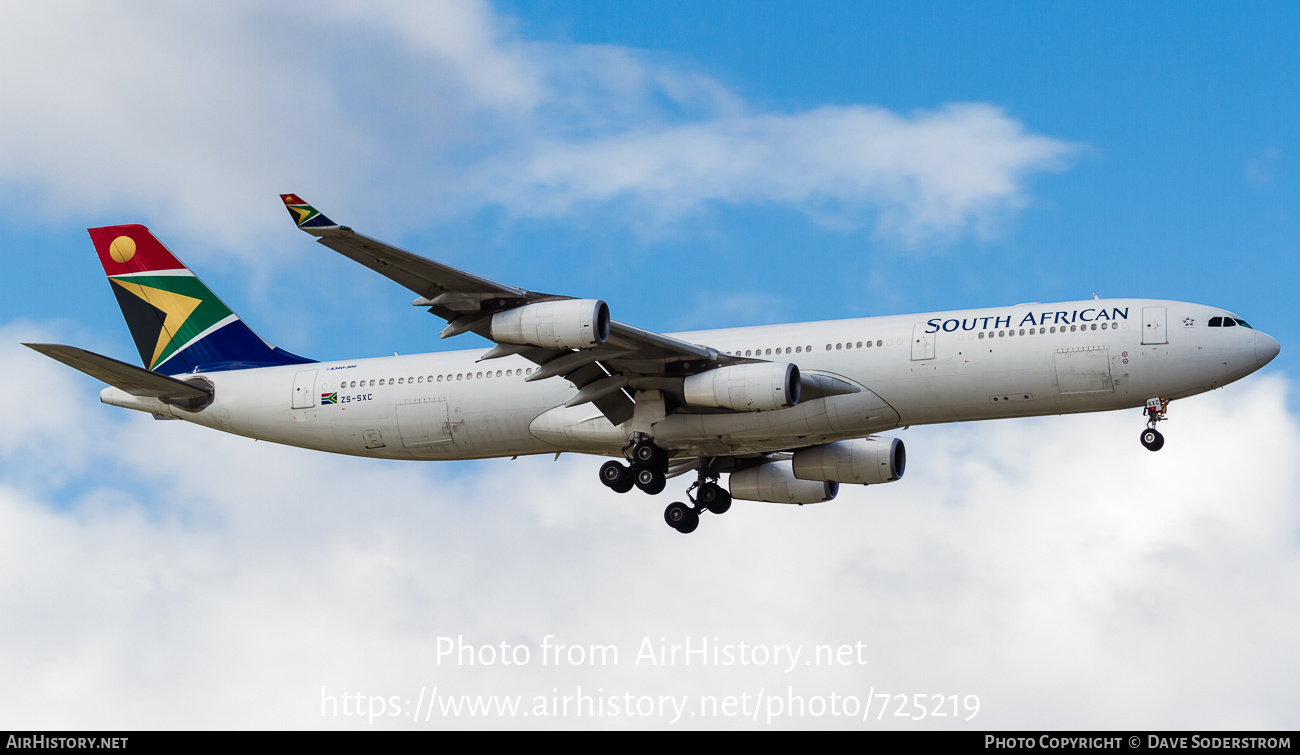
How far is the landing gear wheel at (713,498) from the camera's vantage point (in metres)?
40.7

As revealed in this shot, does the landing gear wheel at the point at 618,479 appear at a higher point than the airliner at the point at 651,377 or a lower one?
lower

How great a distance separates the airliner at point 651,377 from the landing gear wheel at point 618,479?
48 millimetres

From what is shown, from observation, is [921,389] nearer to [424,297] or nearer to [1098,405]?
[1098,405]

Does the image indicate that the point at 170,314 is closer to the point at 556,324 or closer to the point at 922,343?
the point at 556,324

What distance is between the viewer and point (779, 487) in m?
41.4

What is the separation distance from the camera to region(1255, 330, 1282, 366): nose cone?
32188 millimetres

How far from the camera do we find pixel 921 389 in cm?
3328

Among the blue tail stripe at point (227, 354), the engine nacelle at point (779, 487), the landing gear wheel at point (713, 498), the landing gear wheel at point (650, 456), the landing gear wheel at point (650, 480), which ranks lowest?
the landing gear wheel at point (650, 480)

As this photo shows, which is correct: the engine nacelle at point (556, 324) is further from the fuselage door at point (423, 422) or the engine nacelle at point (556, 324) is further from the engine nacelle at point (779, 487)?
the engine nacelle at point (779, 487)

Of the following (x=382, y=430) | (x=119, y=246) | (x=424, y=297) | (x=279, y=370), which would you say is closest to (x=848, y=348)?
(x=424, y=297)

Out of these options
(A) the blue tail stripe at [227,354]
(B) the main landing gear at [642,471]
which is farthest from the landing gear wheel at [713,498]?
(A) the blue tail stripe at [227,354]

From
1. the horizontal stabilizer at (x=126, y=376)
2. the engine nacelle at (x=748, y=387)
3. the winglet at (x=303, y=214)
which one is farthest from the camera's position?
the horizontal stabilizer at (x=126, y=376)

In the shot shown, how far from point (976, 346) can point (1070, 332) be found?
7.24 feet

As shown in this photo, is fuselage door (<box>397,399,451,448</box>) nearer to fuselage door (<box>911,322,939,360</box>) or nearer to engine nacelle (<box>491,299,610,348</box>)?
engine nacelle (<box>491,299,610,348</box>)
